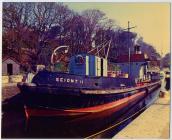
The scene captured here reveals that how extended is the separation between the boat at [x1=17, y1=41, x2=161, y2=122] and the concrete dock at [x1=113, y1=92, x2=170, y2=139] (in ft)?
1.40

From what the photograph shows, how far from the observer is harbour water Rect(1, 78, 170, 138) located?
3365 mm

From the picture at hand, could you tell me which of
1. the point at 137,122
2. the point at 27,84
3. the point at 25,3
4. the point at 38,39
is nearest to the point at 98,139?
the point at 137,122

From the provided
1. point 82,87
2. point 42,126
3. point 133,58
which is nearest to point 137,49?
point 133,58

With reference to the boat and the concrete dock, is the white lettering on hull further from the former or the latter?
the concrete dock

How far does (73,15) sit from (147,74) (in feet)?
4.53

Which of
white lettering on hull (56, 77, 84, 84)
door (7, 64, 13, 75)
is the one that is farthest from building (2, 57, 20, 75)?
white lettering on hull (56, 77, 84, 84)

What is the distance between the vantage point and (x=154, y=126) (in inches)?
136

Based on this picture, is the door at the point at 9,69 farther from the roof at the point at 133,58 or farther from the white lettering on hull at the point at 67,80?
the roof at the point at 133,58

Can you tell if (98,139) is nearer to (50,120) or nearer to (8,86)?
(50,120)

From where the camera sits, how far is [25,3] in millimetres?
3320

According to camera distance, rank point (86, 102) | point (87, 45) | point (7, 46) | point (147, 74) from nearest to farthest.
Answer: point (7, 46)
point (87, 45)
point (86, 102)
point (147, 74)

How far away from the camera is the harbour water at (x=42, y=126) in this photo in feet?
11.0

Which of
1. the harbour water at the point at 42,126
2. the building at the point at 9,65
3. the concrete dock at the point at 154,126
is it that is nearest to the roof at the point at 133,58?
the harbour water at the point at 42,126

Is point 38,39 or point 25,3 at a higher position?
point 25,3
